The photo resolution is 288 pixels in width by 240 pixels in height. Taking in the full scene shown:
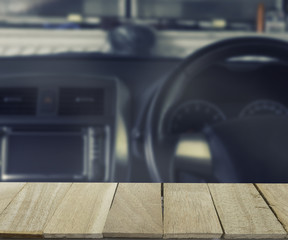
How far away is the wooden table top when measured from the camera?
648mm

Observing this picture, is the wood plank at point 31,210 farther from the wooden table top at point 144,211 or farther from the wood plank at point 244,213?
the wood plank at point 244,213

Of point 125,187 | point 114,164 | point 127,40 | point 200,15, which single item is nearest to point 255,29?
point 200,15

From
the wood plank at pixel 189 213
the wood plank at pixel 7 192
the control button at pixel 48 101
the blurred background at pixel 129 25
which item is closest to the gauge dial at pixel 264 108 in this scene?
the blurred background at pixel 129 25

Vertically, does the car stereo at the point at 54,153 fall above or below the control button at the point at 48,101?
below

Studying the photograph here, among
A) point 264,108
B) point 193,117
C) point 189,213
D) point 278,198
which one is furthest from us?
point 264,108

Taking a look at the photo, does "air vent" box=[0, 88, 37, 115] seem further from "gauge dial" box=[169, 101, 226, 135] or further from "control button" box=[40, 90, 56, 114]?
"gauge dial" box=[169, 101, 226, 135]

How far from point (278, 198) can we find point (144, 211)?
231mm

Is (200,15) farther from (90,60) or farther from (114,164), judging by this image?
(114,164)

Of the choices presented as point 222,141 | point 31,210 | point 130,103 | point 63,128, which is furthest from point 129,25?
point 31,210

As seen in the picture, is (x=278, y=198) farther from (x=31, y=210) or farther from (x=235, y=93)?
(x=235, y=93)

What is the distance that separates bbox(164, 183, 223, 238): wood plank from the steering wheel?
13 centimetres

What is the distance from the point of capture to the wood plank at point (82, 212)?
646 millimetres

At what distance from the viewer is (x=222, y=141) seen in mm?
1019

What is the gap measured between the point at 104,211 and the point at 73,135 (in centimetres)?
70
